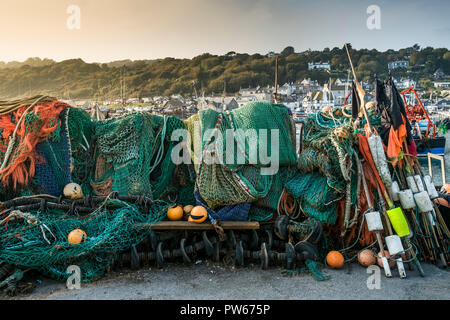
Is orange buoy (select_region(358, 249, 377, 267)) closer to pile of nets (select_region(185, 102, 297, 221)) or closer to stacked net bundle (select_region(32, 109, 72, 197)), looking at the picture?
pile of nets (select_region(185, 102, 297, 221))

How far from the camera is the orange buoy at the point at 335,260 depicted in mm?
4000

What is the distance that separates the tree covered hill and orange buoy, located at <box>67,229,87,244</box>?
140 m

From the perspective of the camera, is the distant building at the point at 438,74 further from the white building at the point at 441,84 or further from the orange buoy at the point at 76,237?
the orange buoy at the point at 76,237

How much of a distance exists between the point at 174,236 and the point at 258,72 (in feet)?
534

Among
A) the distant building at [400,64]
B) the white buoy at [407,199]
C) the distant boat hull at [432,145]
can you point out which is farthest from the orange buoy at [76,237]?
the distant building at [400,64]

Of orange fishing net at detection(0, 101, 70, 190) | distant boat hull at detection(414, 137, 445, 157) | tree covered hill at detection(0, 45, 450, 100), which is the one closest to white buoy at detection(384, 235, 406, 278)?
orange fishing net at detection(0, 101, 70, 190)

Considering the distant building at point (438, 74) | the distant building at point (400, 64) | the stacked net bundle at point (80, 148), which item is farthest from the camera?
the distant building at point (400, 64)

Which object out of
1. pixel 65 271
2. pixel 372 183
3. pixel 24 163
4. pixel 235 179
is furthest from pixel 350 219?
pixel 24 163

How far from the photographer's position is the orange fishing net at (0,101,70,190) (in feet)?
14.2

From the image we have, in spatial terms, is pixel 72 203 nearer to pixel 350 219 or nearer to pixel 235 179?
pixel 235 179

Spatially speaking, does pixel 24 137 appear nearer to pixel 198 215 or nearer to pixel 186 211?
pixel 186 211

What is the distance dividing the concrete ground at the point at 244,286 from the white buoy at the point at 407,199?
2.43 feet

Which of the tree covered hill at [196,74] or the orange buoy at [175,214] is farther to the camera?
the tree covered hill at [196,74]

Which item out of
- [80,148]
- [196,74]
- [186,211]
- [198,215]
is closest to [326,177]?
[198,215]
